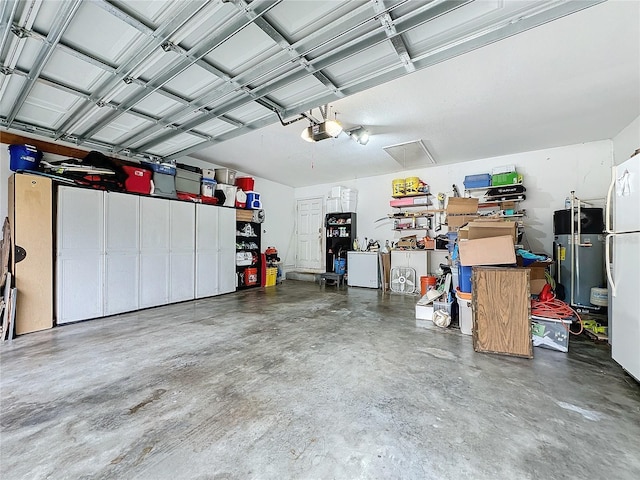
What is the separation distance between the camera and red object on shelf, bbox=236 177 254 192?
21.3 ft

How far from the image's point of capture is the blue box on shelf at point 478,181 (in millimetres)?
5477

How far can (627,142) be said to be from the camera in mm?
4098

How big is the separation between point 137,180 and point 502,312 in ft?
18.1

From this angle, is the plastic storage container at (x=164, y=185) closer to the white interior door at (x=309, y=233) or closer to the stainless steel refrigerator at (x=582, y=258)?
the white interior door at (x=309, y=233)

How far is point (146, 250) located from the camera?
456 cm

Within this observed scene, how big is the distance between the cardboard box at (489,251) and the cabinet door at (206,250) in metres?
4.64

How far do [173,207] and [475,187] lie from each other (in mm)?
5991

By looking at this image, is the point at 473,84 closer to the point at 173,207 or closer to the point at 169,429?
the point at 169,429

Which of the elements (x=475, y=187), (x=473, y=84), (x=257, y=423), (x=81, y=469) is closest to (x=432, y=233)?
(x=475, y=187)

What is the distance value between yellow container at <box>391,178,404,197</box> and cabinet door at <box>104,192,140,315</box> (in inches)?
211

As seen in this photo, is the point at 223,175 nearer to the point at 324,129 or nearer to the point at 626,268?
the point at 324,129

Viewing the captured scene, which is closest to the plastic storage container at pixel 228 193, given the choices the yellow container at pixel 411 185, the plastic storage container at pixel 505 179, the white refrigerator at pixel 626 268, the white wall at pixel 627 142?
the yellow container at pixel 411 185

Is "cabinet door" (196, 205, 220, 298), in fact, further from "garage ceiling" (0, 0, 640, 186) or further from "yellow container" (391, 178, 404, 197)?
"yellow container" (391, 178, 404, 197)

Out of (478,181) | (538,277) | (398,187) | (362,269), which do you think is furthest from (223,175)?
(538,277)
